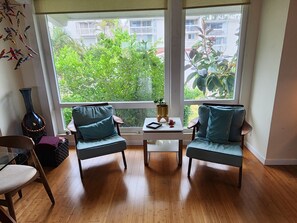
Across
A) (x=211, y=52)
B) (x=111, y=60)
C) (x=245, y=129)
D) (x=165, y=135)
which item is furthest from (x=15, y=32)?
(x=245, y=129)

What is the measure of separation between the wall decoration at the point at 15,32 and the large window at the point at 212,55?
7.34 feet

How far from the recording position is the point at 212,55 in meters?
2.90

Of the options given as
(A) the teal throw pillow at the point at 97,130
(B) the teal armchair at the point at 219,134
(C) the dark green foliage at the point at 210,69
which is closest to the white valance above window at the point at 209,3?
(C) the dark green foliage at the point at 210,69

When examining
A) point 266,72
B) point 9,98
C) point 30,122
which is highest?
point 266,72

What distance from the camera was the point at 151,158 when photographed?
2.86 m

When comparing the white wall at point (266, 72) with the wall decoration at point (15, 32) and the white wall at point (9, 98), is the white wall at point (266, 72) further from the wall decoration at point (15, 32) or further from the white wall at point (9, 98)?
the white wall at point (9, 98)

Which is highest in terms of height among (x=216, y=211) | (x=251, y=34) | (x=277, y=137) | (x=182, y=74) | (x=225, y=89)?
(x=251, y=34)

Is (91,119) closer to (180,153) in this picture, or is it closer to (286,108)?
(180,153)

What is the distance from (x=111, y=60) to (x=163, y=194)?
2002mm

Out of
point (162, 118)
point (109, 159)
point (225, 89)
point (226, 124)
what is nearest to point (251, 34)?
point (225, 89)

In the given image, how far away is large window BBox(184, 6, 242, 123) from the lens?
9.00 ft

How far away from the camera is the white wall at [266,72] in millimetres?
2250

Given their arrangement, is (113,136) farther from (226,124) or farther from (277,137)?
(277,137)

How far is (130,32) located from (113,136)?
59.8 inches
